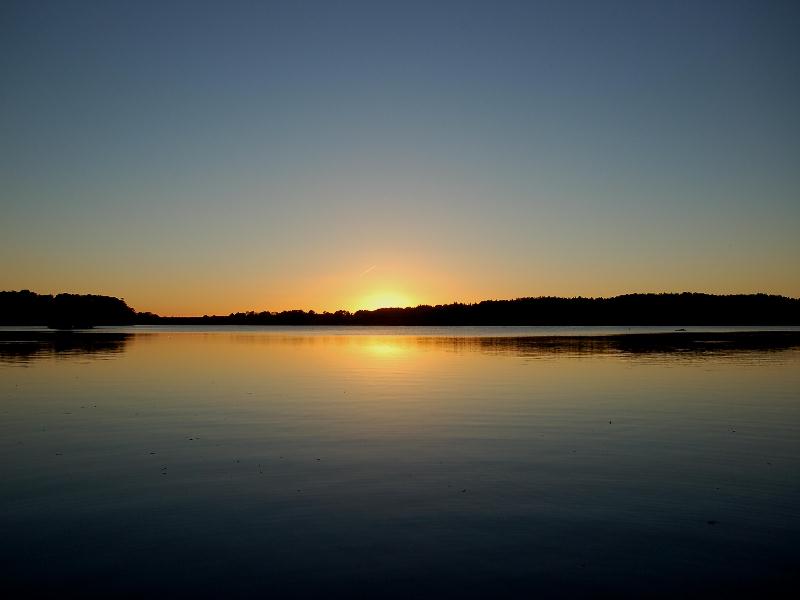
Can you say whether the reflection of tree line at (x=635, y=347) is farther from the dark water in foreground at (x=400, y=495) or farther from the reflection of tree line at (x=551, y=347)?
the dark water in foreground at (x=400, y=495)

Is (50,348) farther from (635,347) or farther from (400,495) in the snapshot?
(400,495)

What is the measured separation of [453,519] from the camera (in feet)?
44.9

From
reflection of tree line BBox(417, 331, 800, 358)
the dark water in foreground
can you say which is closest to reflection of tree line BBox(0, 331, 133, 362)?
the dark water in foreground

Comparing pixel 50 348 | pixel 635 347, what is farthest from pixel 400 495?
pixel 50 348

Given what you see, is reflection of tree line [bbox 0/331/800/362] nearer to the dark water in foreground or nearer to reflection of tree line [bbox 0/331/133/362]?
reflection of tree line [bbox 0/331/133/362]

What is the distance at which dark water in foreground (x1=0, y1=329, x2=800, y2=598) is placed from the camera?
35.5 ft

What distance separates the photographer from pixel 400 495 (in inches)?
617

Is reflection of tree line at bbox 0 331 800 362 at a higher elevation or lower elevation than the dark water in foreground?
higher

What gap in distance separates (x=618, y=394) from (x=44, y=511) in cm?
2940

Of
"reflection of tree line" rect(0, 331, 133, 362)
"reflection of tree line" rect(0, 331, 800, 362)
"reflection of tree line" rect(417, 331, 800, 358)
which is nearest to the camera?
"reflection of tree line" rect(0, 331, 133, 362)

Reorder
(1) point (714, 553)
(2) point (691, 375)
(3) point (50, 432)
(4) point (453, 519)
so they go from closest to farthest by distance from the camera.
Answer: (1) point (714, 553)
(4) point (453, 519)
(3) point (50, 432)
(2) point (691, 375)

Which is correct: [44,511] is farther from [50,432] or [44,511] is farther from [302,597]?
[50,432]

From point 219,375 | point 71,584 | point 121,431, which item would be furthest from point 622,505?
point 219,375

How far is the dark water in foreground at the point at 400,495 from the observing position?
10.8 meters
